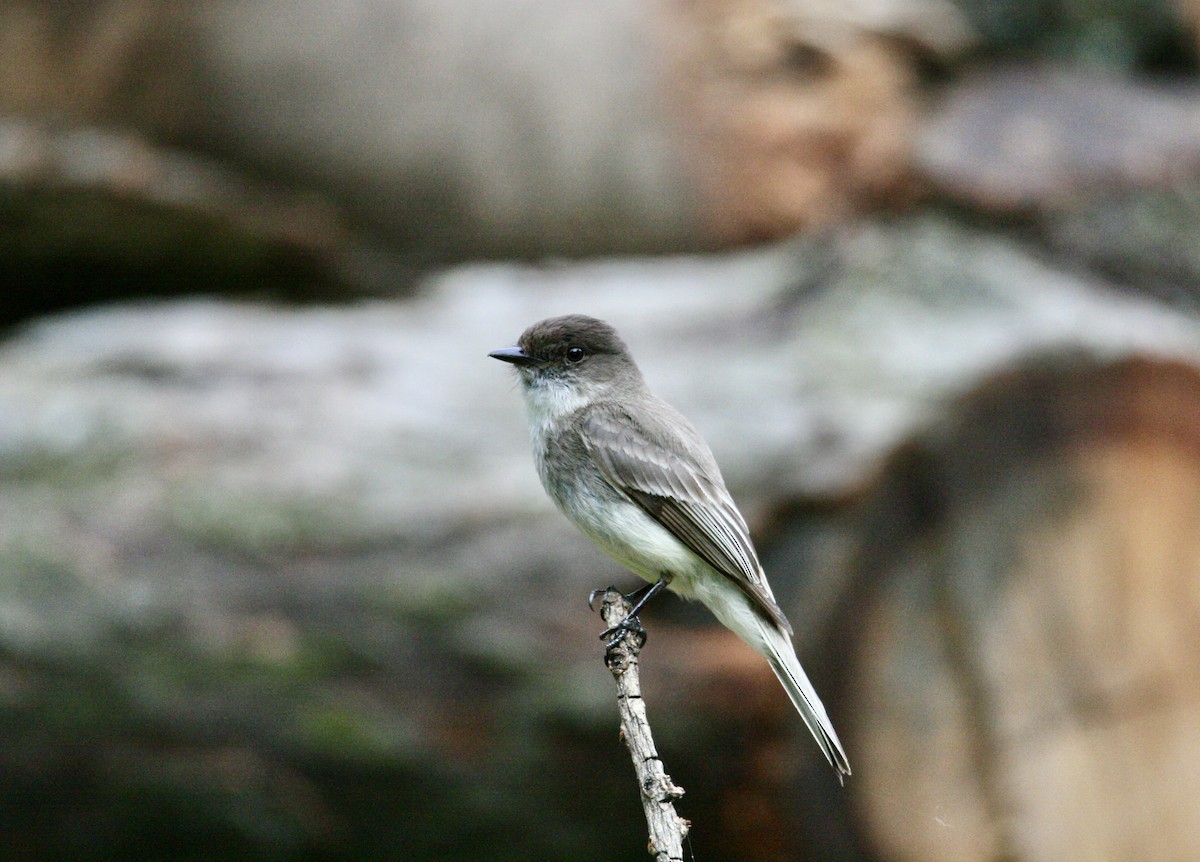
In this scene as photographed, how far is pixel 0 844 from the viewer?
11.8 feet

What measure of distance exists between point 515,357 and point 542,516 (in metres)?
0.96

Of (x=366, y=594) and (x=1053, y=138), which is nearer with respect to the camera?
(x=366, y=594)

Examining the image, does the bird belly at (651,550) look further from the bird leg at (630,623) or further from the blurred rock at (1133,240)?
the blurred rock at (1133,240)

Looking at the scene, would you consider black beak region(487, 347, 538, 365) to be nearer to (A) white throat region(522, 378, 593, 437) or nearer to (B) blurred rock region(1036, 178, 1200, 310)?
(A) white throat region(522, 378, 593, 437)

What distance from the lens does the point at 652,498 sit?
269 cm

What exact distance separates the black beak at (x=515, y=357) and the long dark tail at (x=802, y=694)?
884 mm

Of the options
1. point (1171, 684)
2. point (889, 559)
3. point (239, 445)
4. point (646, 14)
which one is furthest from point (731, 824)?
point (646, 14)

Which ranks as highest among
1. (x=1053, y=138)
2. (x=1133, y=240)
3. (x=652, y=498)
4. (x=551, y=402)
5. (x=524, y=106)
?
(x=524, y=106)

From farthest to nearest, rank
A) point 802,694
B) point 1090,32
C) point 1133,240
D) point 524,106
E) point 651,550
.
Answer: point 1090,32
point 524,106
point 1133,240
point 651,550
point 802,694

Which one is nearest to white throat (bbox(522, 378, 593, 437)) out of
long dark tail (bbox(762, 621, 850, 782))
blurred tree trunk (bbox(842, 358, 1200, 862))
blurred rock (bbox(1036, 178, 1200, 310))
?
long dark tail (bbox(762, 621, 850, 782))

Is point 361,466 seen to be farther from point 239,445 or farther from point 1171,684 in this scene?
point 1171,684

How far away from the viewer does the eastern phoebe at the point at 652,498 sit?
104 inches

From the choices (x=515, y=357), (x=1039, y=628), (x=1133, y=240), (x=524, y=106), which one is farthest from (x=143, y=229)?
(x=1133, y=240)

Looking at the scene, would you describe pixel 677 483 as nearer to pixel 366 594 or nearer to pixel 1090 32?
pixel 366 594
